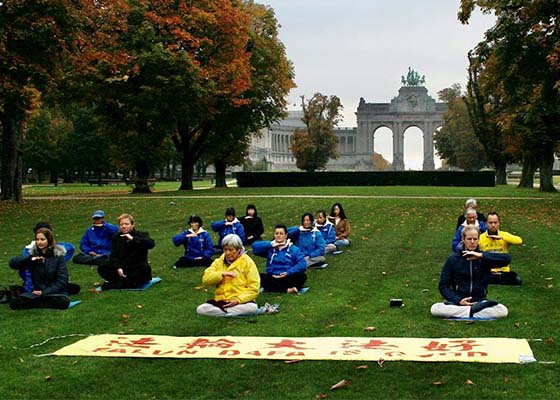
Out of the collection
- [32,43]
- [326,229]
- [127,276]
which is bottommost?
[127,276]

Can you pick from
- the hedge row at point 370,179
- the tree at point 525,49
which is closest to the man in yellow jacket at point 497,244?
the tree at point 525,49

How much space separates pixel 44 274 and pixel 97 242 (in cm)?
470

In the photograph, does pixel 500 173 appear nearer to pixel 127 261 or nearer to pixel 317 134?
pixel 317 134

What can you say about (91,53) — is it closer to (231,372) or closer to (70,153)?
(231,372)

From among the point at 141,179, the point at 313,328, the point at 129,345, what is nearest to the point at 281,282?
the point at 313,328

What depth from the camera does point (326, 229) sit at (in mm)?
16781

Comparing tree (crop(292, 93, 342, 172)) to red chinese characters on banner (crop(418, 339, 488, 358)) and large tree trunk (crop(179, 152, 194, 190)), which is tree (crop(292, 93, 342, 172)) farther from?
red chinese characters on banner (crop(418, 339, 488, 358))

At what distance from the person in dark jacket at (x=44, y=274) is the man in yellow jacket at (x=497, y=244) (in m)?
6.58

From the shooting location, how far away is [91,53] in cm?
3281

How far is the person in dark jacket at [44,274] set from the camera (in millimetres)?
10375

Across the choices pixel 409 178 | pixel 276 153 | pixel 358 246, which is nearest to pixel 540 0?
pixel 358 246

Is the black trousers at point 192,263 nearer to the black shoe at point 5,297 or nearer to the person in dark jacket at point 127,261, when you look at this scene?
the person in dark jacket at point 127,261

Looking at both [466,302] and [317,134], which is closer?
[466,302]

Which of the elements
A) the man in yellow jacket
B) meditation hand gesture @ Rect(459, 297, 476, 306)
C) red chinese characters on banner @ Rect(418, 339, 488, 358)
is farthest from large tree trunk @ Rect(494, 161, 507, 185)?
red chinese characters on banner @ Rect(418, 339, 488, 358)
